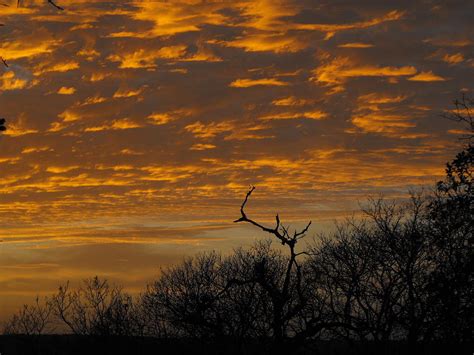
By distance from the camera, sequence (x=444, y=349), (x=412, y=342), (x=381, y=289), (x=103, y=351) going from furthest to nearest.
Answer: (x=103, y=351)
(x=381, y=289)
(x=412, y=342)
(x=444, y=349)

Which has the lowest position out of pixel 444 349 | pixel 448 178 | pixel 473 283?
pixel 444 349

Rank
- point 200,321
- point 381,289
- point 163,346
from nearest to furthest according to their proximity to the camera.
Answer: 1. point 200,321
2. point 381,289
3. point 163,346

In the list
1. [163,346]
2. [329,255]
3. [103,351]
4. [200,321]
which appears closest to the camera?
[200,321]

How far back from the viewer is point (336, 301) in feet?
149

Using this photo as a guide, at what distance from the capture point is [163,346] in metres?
54.5

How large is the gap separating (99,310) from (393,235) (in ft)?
117

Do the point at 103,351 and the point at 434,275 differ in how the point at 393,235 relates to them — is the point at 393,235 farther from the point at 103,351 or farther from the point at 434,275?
the point at 103,351

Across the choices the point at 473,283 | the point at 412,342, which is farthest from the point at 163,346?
the point at 473,283

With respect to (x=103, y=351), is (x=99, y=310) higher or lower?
higher

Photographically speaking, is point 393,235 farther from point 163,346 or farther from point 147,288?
point 147,288

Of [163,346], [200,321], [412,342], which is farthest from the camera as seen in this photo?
[163,346]

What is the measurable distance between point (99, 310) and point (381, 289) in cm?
3483

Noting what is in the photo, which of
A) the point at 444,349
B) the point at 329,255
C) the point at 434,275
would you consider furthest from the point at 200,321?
the point at 329,255

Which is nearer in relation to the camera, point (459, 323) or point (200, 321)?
point (200, 321)
